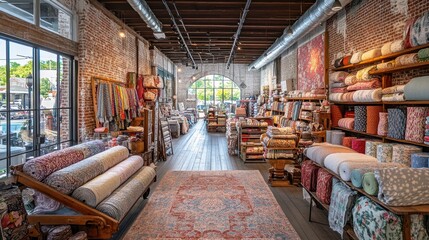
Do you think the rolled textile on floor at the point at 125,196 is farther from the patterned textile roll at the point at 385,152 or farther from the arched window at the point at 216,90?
the arched window at the point at 216,90

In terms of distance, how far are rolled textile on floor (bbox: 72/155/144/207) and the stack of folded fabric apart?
12.6 ft

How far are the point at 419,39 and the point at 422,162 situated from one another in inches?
58.9

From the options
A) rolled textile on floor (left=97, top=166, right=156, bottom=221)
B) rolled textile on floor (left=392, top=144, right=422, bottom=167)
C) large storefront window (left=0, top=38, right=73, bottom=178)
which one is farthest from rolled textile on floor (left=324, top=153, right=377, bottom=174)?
large storefront window (left=0, top=38, right=73, bottom=178)

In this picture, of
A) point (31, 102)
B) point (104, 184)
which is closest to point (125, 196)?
point (104, 184)

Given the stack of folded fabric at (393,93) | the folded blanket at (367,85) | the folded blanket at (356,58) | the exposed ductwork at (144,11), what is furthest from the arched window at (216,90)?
the stack of folded fabric at (393,93)

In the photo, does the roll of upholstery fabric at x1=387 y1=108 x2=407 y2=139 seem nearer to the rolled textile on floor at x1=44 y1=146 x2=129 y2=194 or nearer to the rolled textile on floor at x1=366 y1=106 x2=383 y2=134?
the rolled textile on floor at x1=366 y1=106 x2=383 y2=134

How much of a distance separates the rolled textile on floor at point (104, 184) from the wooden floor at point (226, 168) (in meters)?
0.65

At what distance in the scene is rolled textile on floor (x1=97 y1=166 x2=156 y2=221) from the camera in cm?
358

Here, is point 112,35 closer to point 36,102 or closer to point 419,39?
point 36,102

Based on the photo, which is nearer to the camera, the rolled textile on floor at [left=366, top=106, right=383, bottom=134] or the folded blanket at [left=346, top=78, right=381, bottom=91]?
the rolled textile on floor at [left=366, top=106, right=383, bottom=134]

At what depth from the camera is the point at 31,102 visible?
5.35 metres

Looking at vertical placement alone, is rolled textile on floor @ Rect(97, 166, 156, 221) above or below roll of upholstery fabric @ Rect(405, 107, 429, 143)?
below

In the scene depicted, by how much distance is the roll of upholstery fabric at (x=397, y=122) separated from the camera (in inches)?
174

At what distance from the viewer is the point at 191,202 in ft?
17.6
